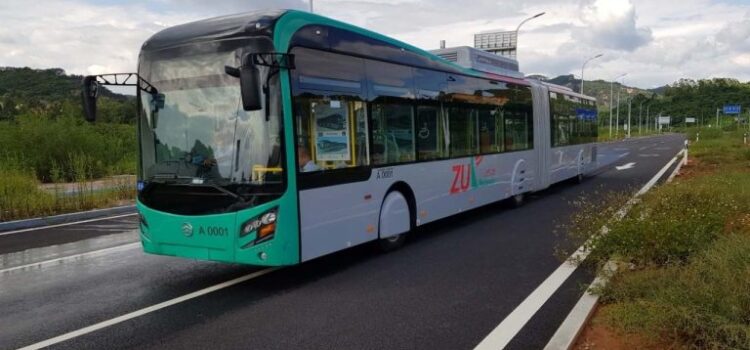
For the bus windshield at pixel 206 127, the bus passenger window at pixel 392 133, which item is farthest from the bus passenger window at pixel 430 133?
the bus windshield at pixel 206 127

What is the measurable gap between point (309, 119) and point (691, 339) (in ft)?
14.4

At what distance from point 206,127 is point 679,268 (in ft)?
16.5

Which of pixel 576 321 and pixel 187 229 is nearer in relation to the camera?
pixel 576 321

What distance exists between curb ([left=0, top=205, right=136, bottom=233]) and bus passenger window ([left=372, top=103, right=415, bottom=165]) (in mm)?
8648

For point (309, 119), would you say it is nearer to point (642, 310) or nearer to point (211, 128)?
point (211, 128)

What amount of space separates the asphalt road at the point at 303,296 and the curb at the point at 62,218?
7.87 ft

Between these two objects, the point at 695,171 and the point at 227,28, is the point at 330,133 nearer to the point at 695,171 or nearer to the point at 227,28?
the point at 227,28

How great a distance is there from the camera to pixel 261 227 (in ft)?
21.5

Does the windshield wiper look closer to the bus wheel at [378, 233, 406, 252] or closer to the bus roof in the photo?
the bus roof

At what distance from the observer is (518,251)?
29.4 ft

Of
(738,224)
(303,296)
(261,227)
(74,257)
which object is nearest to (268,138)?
(261,227)

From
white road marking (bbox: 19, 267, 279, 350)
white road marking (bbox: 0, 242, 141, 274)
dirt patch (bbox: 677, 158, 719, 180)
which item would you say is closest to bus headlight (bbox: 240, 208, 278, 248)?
white road marking (bbox: 19, 267, 279, 350)

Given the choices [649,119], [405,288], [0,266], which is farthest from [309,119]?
[649,119]

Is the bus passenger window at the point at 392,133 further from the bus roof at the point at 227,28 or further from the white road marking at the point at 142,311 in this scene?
the white road marking at the point at 142,311
